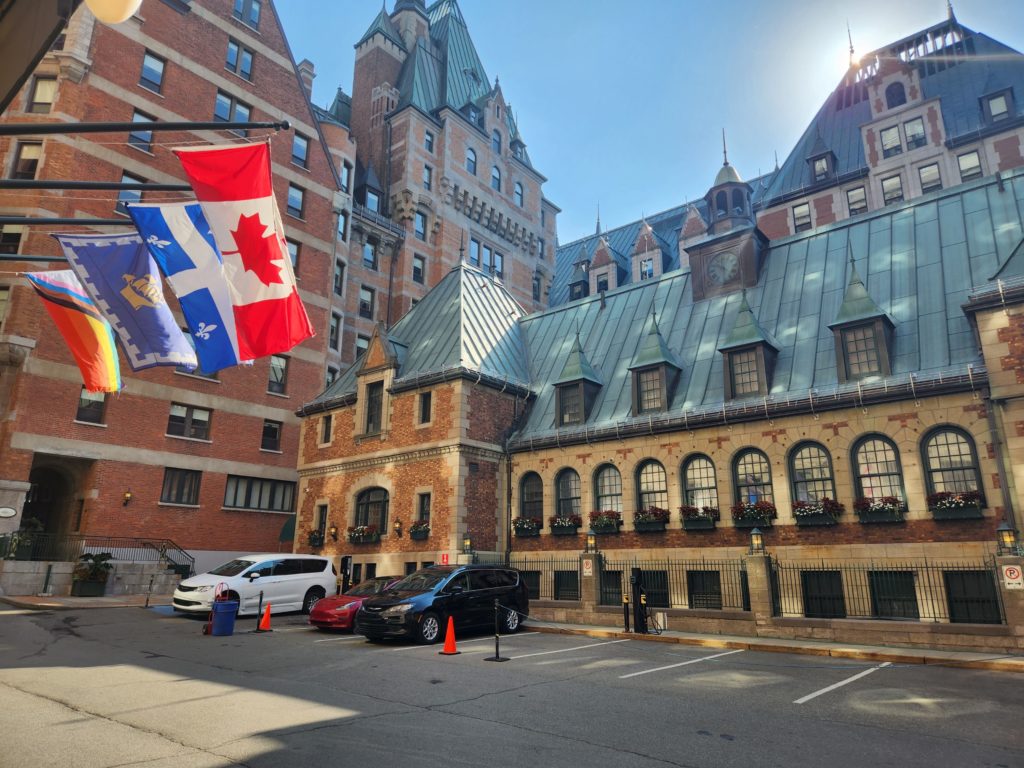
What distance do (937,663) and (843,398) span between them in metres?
7.74

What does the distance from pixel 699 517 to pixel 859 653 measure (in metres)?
6.83

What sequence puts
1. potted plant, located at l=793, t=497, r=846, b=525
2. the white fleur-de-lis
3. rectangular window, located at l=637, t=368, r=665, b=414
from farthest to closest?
1. rectangular window, located at l=637, t=368, r=665, b=414
2. potted plant, located at l=793, t=497, r=846, b=525
3. the white fleur-de-lis

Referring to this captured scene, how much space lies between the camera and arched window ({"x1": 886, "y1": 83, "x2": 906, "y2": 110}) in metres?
42.0

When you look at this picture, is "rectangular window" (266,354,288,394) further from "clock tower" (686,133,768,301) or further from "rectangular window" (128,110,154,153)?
"clock tower" (686,133,768,301)

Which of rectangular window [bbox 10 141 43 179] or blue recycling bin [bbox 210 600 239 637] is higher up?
rectangular window [bbox 10 141 43 179]

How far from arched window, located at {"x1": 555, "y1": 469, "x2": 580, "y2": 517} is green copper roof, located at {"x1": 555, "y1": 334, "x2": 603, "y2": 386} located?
3.66 meters

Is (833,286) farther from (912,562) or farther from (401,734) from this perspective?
(401,734)

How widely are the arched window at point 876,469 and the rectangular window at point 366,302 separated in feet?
117

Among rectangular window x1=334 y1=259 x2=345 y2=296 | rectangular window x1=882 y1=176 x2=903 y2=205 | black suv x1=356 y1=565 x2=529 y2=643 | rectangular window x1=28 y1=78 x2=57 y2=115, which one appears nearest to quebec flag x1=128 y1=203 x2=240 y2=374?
black suv x1=356 y1=565 x2=529 y2=643

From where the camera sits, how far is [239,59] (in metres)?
38.9

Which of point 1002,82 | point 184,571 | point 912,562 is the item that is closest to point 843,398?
point 912,562

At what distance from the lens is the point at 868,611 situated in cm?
1761

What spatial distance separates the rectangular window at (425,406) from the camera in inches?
1045

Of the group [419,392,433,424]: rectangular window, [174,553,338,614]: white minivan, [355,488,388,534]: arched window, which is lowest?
[174,553,338,614]: white minivan
